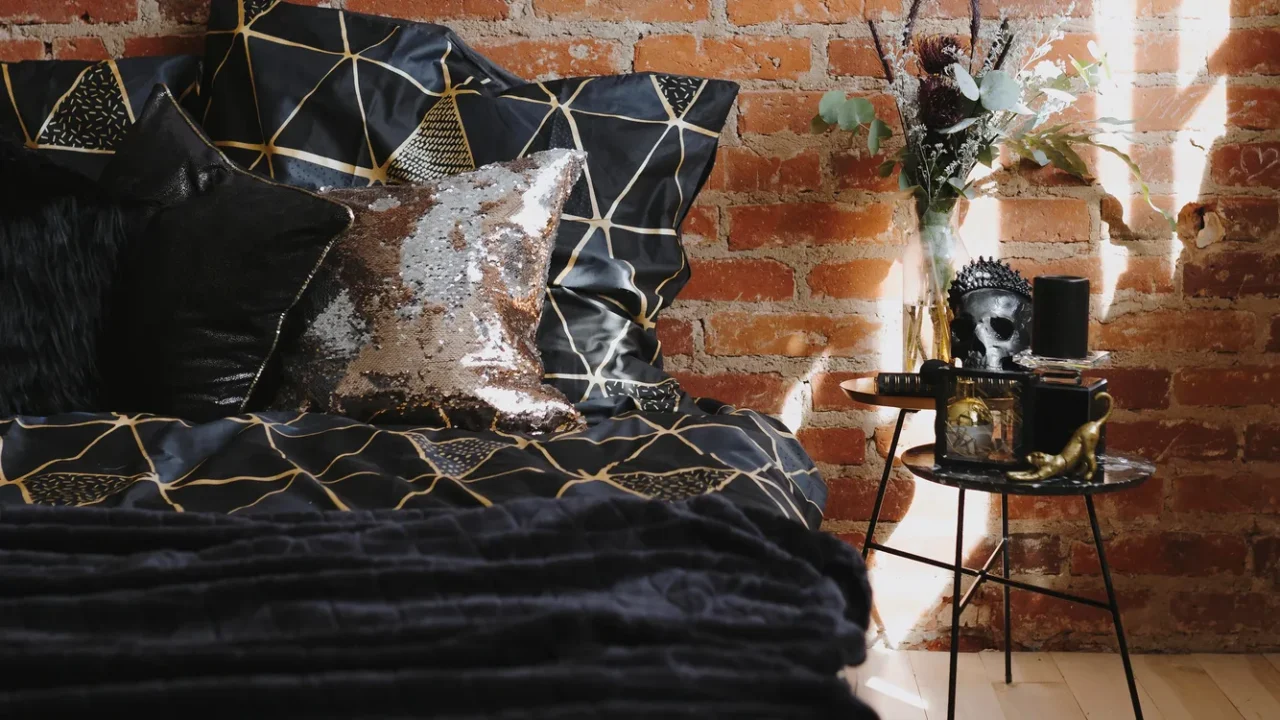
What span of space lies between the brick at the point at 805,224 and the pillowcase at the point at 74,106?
1008 mm

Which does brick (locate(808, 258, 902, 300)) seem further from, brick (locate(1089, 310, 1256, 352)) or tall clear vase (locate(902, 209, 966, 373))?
brick (locate(1089, 310, 1256, 352))

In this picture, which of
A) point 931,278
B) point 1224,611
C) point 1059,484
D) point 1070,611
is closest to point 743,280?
point 931,278

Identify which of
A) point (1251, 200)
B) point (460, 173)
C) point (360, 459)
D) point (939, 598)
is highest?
point (460, 173)

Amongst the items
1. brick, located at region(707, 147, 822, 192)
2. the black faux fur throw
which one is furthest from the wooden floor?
the black faux fur throw

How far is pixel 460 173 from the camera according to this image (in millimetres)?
1520

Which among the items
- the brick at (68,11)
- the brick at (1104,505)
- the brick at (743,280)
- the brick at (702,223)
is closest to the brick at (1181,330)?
the brick at (1104,505)

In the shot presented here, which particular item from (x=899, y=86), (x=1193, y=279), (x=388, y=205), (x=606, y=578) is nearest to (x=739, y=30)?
(x=899, y=86)

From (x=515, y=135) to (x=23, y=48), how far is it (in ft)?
3.47

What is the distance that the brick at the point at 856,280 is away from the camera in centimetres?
196

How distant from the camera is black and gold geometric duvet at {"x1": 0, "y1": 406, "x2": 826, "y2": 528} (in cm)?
103

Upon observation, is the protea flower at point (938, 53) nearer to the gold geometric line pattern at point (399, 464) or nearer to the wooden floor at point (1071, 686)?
the gold geometric line pattern at point (399, 464)

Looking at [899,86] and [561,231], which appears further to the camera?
[899,86]

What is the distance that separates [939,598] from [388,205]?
127 centimetres

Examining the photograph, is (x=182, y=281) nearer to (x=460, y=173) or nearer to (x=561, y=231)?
(x=460, y=173)
